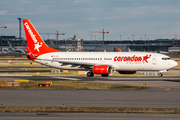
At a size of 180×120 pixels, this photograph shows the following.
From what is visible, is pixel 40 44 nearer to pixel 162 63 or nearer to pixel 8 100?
pixel 162 63

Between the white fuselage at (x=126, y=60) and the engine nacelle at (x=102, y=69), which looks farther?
the white fuselage at (x=126, y=60)

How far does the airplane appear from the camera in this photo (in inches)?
2061

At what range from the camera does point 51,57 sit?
57281mm

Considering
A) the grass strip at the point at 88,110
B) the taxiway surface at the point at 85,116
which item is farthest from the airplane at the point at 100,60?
the taxiway surface at the point at 85,116

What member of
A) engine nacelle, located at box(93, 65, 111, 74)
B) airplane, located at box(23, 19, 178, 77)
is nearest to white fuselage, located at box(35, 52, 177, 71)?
airplane, located at box(23, 19, 178, 77)

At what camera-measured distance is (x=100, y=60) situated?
5462cm

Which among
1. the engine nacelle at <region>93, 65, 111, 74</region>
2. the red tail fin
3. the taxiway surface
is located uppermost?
the red tail fin

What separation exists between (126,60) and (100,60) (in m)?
4.95

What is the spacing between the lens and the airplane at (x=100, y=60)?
5234cm

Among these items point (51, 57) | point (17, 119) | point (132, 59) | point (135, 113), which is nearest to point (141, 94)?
point (135, 113)

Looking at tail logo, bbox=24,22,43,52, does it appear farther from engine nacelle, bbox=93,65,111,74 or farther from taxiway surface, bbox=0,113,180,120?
taxiway surface, bbox=0,113,180,120

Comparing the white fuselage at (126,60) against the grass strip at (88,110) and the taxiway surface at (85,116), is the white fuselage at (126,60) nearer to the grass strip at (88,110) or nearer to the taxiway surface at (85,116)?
the grass strip at (88,110)

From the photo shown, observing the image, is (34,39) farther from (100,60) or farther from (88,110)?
(88,110)

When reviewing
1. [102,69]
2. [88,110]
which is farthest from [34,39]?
[88,110]
